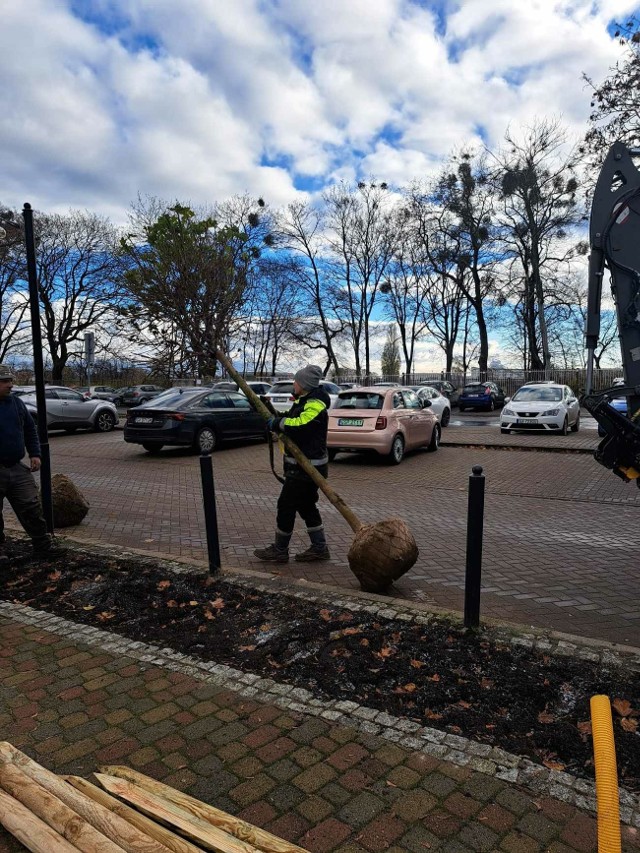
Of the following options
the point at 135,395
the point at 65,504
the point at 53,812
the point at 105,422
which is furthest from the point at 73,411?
the point at 135,395

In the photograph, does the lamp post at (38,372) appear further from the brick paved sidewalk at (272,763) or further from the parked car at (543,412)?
the parked car at (543,412)

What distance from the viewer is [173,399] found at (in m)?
14.4

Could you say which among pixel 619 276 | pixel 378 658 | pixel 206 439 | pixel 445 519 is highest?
pixel 619 276

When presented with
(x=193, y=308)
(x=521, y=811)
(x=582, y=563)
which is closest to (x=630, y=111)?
(x=193, y=308)

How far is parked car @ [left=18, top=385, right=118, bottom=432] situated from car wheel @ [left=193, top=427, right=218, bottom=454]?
6763 mm

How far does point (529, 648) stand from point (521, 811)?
1356mm

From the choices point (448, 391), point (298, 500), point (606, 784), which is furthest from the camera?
point (448, 391)

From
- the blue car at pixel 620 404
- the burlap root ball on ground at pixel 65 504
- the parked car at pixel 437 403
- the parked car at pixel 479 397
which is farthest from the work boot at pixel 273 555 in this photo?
the parked car at pixel 479 397

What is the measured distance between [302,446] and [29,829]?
3.58m

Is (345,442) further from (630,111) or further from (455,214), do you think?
(455,214)

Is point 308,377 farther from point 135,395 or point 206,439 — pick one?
point 135,395

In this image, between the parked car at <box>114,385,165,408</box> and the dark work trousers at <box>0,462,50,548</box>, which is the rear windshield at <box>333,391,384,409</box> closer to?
the dark work trousers at <box>0,462,50,548</box>

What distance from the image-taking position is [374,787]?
2500 mm

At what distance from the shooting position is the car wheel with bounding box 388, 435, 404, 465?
12312 millimetres
